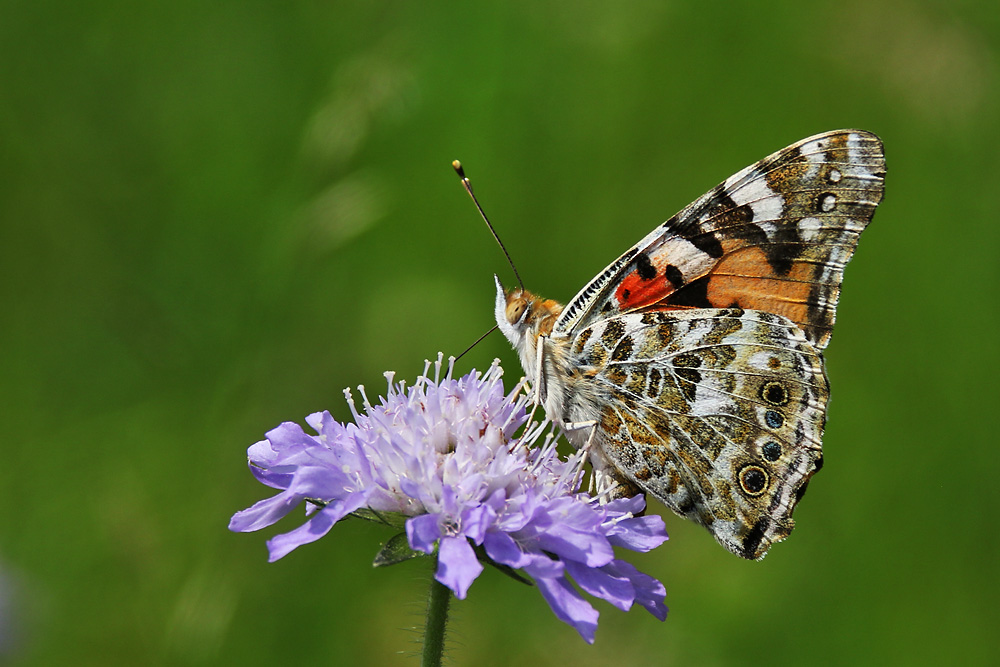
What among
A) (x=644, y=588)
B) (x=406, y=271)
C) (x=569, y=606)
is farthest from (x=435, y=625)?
(x=406, y=271)

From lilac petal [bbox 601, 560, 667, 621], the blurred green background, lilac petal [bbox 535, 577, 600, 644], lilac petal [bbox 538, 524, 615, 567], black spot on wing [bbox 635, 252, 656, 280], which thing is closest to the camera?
lilac petal [bbox 535, 577, 600, 644]

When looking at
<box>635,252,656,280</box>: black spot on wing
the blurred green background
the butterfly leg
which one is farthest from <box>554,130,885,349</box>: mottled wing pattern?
the blurred green background

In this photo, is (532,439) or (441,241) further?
(441,241)

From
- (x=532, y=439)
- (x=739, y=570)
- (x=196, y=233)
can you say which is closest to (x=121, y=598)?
(x=196, y=233)

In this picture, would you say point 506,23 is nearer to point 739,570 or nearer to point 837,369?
point 837,369

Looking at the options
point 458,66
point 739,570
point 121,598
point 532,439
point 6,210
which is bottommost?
point 739,570

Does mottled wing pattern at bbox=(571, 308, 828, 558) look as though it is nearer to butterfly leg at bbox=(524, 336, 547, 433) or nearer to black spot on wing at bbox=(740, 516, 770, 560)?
black spot on wing at bbox=(740, 516, 770, 560)

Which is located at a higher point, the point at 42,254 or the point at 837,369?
the point at 42,254
